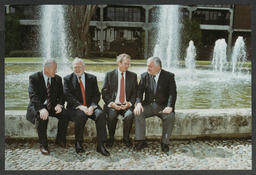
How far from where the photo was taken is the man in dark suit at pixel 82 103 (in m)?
3.52

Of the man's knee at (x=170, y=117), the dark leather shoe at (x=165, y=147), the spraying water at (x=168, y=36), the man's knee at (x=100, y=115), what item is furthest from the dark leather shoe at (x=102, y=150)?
the spraying water at (x=168, y=36)

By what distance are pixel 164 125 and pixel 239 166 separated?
1.21 m

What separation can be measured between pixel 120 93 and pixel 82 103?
61cm

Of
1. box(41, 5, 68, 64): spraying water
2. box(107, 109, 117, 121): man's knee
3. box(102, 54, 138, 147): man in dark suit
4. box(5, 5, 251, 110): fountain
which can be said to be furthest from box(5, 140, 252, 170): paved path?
box(41, 5, 68, 64): spraying water

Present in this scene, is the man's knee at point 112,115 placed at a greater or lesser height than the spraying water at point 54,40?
lesser

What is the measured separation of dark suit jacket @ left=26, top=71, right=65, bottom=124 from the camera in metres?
3.52

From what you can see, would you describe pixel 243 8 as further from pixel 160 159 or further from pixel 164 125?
pixel 160 159

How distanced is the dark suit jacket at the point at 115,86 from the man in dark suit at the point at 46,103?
0.68 m

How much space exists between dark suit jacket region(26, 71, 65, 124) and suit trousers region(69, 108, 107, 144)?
0.37 meters

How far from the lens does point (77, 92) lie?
12.2ft

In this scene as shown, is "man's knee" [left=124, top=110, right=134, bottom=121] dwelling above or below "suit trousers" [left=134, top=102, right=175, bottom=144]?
above

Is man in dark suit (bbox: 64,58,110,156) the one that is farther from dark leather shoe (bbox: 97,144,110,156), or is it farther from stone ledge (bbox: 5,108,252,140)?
stone ledge (bbox: 5,108,252,140)

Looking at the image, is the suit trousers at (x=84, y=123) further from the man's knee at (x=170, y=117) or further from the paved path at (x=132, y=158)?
the man's knee at (x=170, y=117)

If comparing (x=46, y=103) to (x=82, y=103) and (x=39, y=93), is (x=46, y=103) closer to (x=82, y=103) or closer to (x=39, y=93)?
(x=39, y=93)
